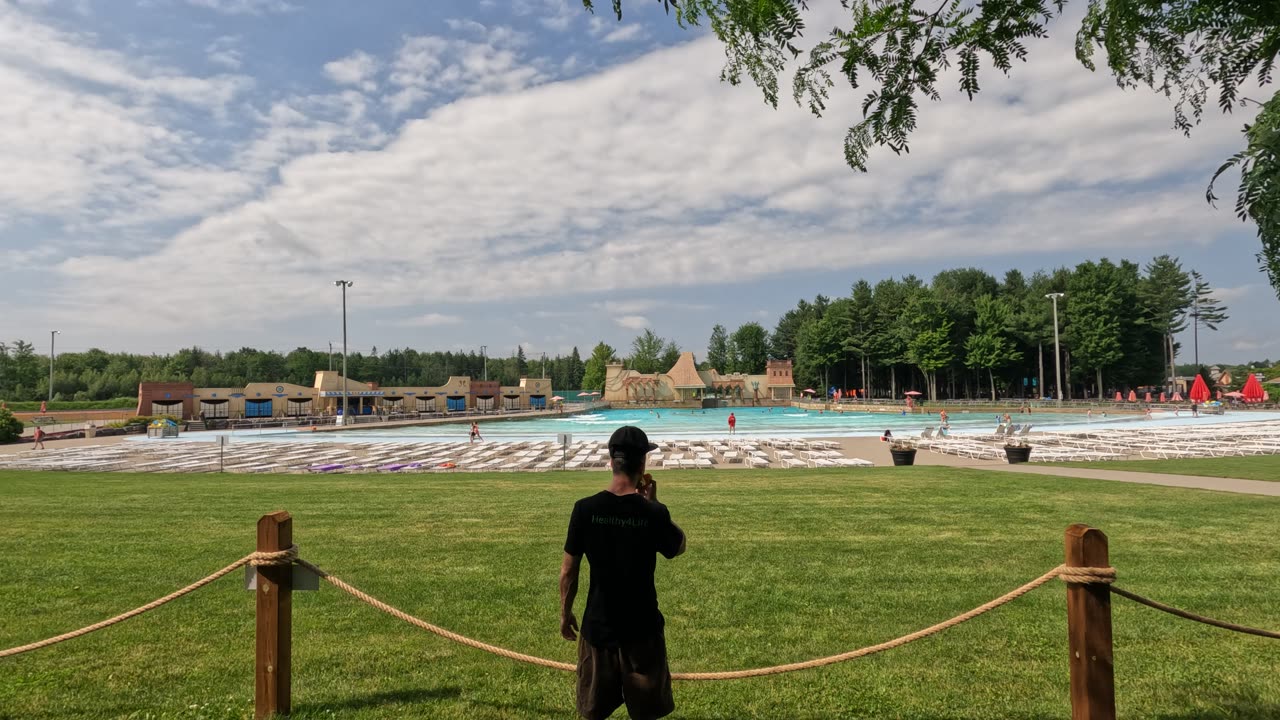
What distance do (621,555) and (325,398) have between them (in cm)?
8556

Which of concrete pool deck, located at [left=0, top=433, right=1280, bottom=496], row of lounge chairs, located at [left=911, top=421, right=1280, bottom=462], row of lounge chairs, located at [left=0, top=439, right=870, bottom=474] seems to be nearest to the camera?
concrete pool deck, located at [left=0, top=433, right=1280, bottom=496]

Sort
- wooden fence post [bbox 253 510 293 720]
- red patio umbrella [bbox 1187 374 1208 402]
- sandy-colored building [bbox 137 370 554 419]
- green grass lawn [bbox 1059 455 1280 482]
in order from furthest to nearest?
sandy-colored building [bbox 137 370 554 419]
red patio umbrella [bbox 1187 374 1208 402]
green grass lawn [bbox 1059 455 1280 482]
wooden fence post [bbox 253 510 293 720]

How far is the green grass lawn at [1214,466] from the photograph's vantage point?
54.9ft

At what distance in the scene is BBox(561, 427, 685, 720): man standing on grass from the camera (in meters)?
3.23

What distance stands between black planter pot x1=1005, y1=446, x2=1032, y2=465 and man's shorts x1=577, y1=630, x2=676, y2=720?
75.4 ft

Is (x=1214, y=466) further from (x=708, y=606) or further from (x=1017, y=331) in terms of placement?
(x=1017, y=331)

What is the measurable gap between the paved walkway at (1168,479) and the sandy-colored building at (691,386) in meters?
89.9

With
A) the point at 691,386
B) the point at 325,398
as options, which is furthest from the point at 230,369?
the point at 691,386

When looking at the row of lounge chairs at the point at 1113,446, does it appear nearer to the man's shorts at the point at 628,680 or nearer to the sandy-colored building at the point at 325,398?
the man's shorts at the point at 628,680

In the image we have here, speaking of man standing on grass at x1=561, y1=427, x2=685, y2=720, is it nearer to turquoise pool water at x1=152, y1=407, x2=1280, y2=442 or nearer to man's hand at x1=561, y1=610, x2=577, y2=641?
man's hand at x1=561, y1=610, x2=577, y2=641

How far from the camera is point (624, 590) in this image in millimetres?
3242

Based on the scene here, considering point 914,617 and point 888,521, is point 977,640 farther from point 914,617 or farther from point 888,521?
point 888,521

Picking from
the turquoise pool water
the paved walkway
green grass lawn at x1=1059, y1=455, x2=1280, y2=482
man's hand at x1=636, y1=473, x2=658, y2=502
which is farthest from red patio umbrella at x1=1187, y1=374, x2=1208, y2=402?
man's hand at x1=636, y1=473, x2=658, y2=502

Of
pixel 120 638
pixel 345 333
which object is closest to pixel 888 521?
pixel 120 638
